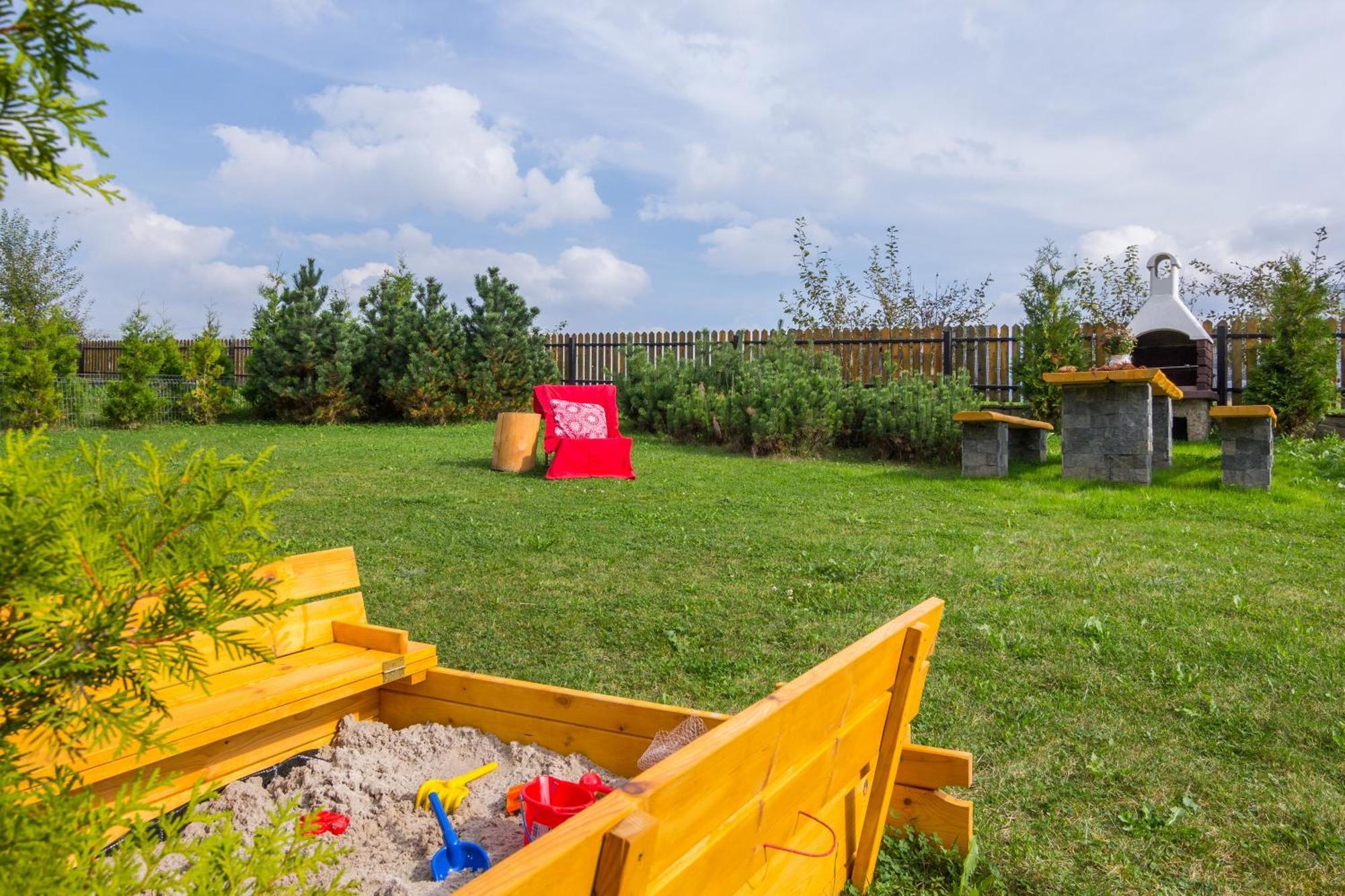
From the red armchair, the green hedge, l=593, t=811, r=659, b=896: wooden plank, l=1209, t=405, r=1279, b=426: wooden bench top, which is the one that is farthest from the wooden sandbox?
the green hedge

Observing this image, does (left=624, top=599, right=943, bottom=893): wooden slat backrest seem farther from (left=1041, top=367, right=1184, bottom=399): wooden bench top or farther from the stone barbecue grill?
the stone barbecue grill

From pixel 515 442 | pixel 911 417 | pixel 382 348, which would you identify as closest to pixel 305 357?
pixel 382 348

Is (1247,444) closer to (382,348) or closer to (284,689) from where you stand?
(284,689)

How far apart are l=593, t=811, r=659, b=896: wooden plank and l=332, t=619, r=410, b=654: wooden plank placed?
1898mm

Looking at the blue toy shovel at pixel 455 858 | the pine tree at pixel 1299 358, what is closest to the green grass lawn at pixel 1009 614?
the blue toy shovel at pixel 455 858

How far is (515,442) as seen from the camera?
377 inches

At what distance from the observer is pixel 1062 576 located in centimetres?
548

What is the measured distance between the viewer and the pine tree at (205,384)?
15.9m

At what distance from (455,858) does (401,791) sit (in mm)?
417

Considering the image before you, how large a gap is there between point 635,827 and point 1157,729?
300 cm

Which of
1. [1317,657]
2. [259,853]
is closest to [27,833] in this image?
[259,853]

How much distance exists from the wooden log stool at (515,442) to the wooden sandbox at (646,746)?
6.39 meters

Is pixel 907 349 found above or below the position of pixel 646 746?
above

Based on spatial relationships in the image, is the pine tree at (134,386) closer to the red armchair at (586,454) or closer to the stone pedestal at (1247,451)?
the red armchair at (586,454)
